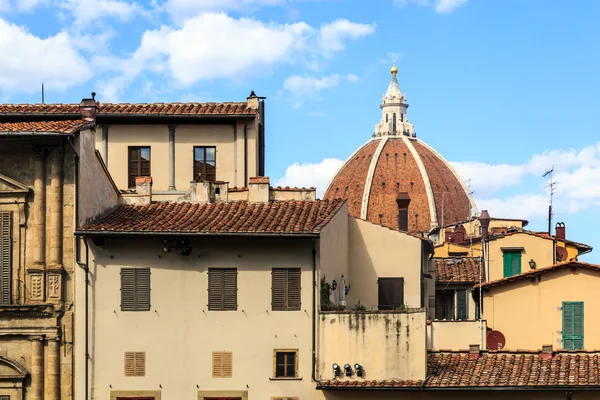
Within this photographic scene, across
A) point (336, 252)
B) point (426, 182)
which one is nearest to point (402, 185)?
point (426, 182)

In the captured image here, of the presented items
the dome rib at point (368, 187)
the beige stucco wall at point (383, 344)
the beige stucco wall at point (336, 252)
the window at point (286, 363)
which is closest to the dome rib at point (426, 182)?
the dome rib at point (368, 187)

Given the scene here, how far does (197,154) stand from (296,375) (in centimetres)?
1252

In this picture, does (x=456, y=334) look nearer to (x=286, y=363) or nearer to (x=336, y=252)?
(x=336, y=252)

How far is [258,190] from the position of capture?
4175 cm

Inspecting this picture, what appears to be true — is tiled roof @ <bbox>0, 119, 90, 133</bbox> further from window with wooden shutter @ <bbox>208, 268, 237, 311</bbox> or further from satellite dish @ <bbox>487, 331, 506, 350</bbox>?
satellite dish @ <bbox>487, 331, 506, 350</bbox>

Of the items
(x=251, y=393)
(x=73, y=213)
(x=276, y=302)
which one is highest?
(x=73, y=213)

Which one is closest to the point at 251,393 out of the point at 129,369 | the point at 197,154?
the point at 129,369

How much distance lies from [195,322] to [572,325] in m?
12.0

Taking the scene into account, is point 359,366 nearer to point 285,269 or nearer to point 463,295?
point 285,269

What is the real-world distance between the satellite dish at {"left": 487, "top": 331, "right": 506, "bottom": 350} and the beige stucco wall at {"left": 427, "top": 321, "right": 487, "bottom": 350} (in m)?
0.26

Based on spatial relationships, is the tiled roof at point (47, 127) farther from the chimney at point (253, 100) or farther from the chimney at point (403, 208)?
the chimney at point (403, 208)

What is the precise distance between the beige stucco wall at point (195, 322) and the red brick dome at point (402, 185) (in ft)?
429

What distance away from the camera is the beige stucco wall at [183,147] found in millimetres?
47469

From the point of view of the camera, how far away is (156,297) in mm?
37969
